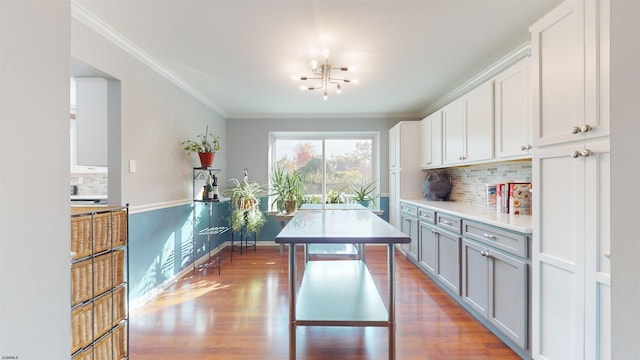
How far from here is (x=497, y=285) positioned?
1.99m

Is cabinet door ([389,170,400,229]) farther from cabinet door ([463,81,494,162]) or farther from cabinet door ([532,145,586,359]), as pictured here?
cabinet door ([532,145,586,359])

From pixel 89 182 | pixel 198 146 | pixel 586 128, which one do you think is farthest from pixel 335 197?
pixel 89 182

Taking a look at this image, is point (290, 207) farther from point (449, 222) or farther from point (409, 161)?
point (409, 161)

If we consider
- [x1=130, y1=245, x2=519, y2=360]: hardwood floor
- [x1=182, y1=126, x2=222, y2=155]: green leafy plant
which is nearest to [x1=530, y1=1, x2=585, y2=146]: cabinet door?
[x1=130, y1=245, x2=519, y2=360]: hardwood floor

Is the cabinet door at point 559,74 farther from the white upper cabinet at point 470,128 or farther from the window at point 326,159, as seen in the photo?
the window at point 326,159

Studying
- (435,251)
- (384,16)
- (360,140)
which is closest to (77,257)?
(384,16)

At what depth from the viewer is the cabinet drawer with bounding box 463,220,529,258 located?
5.72 feet

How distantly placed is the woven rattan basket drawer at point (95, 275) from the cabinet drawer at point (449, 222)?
2.51 meters

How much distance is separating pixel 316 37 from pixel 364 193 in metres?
2.95

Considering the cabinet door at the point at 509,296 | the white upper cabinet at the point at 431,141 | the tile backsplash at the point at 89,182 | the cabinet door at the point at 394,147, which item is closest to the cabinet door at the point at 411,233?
the white upper cabinet at the point at 431,141

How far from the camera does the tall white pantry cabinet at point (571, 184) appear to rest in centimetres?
124
